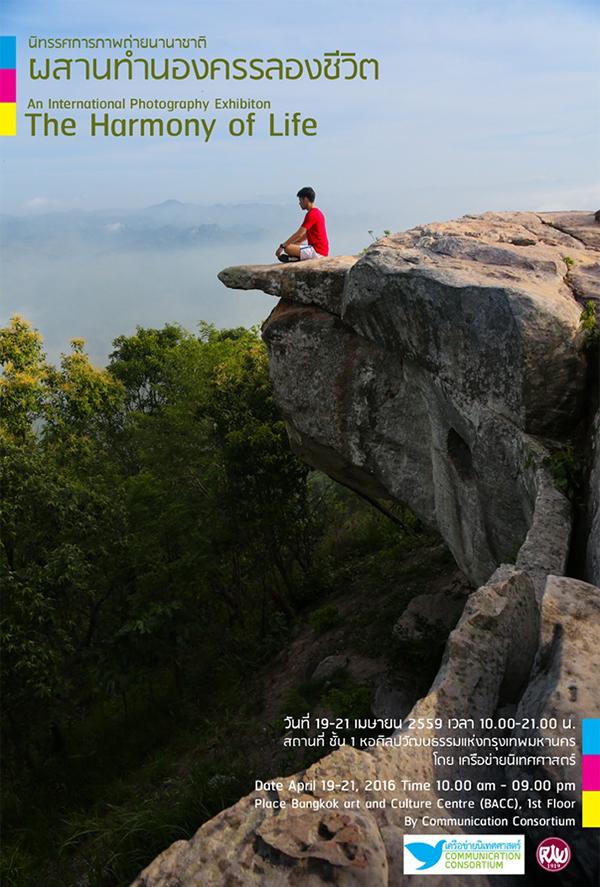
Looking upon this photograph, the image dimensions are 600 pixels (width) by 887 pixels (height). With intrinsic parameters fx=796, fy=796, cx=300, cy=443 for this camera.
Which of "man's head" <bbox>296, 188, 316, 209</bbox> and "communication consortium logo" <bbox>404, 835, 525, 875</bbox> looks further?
"man's head" <bbox>296, 188, 316, 209</bbox>

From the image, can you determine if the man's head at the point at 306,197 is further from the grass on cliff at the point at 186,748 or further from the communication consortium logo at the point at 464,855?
the communication consortium logo at the point at 464,855

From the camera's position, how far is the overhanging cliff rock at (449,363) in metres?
8.37

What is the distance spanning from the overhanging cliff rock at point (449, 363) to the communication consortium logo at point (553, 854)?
3.83m

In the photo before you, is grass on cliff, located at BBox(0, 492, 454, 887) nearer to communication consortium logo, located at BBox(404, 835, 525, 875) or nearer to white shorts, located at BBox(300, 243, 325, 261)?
communication consortium logo, located at BBox(404, 835, 525, 875)

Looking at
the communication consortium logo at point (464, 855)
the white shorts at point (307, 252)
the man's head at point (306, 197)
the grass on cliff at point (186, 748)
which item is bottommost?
the grass on cliff at point (186, 748)

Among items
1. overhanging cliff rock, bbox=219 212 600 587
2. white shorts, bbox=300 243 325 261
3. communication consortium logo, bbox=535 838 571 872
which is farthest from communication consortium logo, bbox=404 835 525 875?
white shorts, bbox=300 243 325 261

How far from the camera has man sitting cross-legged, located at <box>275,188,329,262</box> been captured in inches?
508

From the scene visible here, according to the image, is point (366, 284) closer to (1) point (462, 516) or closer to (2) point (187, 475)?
(1) point (462, 516)

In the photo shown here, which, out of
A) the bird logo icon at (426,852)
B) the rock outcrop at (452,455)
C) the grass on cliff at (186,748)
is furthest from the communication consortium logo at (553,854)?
the grass on cliff at (186,748)

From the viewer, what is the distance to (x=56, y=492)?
44.9 ft

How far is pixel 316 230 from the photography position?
42.9 ft

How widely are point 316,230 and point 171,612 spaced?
24.2ft

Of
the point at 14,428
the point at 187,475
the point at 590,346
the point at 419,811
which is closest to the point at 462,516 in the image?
the point at 590,346

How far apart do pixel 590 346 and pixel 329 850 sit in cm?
604
